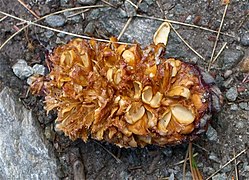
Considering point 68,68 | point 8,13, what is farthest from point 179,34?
point 8,13

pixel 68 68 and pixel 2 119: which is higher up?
pixel 68 68

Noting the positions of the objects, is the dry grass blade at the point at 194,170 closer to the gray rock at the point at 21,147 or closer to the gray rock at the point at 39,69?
the gray rock at the point at 21,147

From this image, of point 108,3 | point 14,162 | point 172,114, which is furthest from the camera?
point 108,3

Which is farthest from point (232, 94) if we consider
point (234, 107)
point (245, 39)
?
point (245, 39)

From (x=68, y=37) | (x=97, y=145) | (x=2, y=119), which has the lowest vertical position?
(x=97, y=145)

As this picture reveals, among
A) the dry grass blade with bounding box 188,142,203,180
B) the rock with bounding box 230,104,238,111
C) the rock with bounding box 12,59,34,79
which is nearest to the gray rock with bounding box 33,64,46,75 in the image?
the rock with bounding box 12,59,34,79

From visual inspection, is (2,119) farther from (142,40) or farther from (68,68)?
(142,40)

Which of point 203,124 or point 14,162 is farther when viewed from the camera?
point 14,162

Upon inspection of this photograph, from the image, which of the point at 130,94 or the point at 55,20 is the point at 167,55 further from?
the point at 55,20
